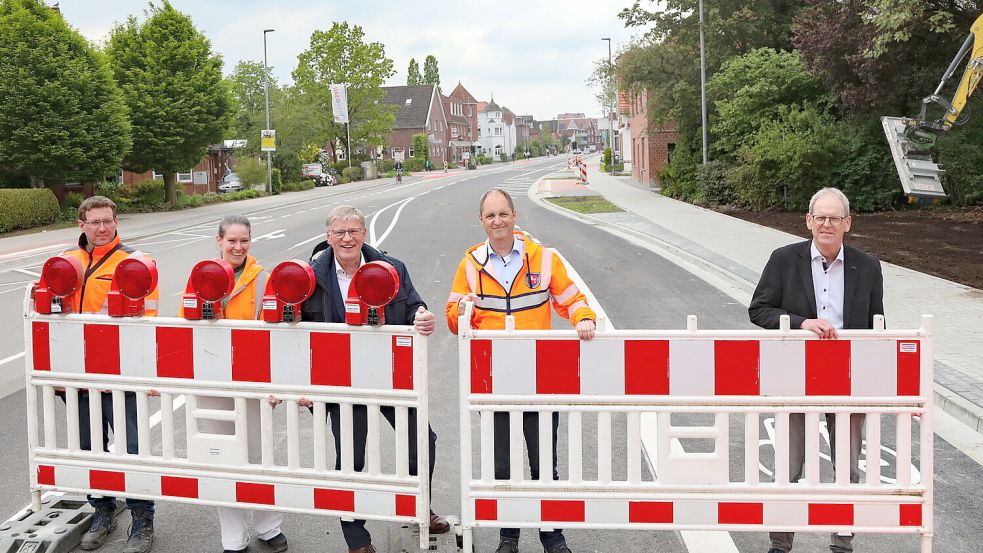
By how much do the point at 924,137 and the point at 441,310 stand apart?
14.9m

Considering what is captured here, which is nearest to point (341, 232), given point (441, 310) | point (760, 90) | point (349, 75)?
point (441, 310)

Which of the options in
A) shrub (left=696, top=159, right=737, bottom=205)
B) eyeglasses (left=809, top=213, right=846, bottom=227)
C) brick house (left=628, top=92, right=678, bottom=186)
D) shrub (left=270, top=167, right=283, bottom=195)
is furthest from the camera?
shrub (left=270, top=167, right=283, bottom=195)

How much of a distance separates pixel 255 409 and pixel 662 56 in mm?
31896

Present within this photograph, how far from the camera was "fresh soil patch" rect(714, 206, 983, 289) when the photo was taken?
48.8ft

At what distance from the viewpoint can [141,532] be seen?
4.72m

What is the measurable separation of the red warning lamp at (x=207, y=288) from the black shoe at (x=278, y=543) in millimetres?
1239

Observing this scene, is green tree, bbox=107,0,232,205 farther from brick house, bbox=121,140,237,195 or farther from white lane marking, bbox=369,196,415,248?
white lane marking, bbox=369,196,415,248

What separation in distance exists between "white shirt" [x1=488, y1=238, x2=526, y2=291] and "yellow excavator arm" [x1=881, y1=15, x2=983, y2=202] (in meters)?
17.6

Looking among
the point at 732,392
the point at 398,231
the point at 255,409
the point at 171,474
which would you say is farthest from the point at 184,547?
the point at 398,231

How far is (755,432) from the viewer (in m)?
4.06

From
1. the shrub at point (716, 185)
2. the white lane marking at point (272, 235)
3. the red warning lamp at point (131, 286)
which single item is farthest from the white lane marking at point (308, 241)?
the red warning lamp at point (131, 286)

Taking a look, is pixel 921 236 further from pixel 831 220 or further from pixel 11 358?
pixel 11 358

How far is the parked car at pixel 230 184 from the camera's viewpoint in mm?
53312

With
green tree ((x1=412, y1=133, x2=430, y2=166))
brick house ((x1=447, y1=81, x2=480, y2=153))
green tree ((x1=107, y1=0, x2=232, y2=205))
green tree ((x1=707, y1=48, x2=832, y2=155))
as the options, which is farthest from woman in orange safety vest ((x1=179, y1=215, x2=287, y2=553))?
brick house ((x1=447, y1=81, x2=480, y2=153))
